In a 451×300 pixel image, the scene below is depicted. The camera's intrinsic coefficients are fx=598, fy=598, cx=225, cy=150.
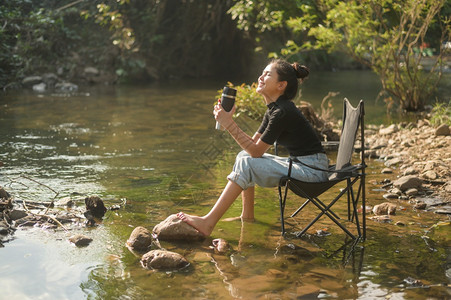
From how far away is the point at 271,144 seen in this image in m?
4.25

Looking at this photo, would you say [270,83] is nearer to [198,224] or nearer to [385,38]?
[198,224]

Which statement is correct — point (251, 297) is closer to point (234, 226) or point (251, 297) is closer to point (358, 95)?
point (234, 226)

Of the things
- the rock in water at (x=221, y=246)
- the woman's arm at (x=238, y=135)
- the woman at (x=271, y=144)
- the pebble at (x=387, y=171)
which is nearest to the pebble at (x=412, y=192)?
the pebble at (x=387, y=171)

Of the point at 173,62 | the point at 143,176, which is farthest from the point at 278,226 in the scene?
the point at 173,62

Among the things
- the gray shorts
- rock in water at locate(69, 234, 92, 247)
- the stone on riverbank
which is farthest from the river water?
the stone on riverbank

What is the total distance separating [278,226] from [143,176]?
220 cm

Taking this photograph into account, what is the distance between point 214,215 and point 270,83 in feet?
3.44

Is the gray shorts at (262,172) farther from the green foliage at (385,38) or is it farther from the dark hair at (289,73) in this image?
the green foliage at (385,38)

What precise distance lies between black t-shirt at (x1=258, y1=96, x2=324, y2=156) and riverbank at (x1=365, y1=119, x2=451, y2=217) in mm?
1275

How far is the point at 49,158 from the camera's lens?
7.33 m

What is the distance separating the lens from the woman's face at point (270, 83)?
440cm

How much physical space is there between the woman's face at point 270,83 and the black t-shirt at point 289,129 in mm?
68

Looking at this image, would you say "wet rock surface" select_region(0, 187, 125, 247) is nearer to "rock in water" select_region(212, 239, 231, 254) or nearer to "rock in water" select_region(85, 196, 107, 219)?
"rock in water" select_region(85, 196, 107, 219)

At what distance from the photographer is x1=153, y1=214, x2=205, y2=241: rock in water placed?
13.9 feet
